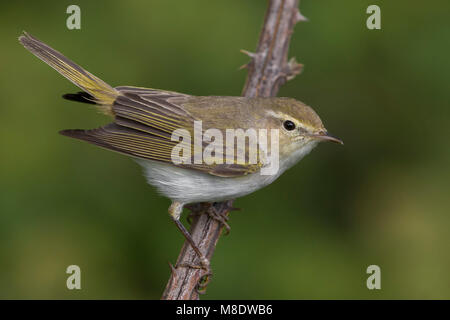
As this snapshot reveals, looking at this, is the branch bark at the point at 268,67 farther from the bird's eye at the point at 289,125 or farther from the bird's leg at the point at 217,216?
the bird's eye at the point at 289,125

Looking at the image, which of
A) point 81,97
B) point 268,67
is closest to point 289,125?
point 268,67

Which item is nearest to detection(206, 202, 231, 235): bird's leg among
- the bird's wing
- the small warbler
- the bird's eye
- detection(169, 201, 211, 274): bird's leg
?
the small warbler

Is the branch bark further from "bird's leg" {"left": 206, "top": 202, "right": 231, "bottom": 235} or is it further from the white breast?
the white breast

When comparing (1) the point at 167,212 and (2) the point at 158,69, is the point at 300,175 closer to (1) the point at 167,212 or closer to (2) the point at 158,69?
(1) the point at 167,212

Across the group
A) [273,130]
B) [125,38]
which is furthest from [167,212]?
[125,38]

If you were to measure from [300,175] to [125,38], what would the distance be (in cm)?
165

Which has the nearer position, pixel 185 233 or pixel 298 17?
pixel 185 233

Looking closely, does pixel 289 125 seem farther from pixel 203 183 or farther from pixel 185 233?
pixel 185 233

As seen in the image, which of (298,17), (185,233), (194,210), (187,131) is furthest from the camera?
(194,210)

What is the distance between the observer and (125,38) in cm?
455

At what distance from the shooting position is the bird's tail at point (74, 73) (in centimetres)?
410

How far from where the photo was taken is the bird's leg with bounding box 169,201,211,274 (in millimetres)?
3712

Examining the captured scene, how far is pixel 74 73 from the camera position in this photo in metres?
4.16

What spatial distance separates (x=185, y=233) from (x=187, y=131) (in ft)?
2.21
